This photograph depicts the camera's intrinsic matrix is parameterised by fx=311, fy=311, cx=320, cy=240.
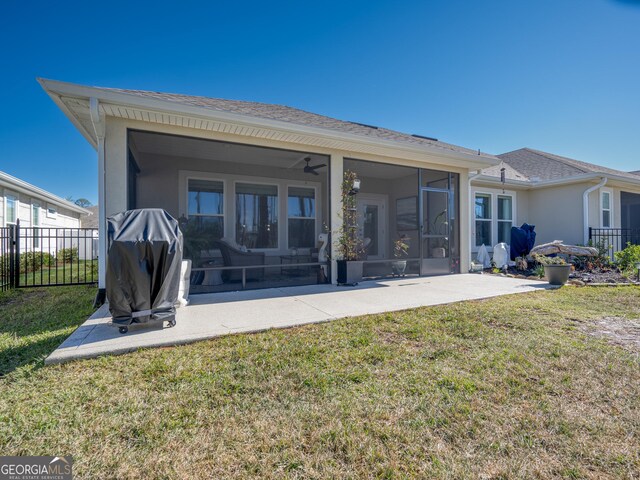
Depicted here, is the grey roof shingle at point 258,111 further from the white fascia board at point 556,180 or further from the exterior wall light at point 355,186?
the white fascia board at point 556,180

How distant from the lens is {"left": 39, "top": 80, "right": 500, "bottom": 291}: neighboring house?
4.90m

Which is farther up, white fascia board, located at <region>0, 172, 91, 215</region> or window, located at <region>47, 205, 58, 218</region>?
white fascia board, located at <region>0, 172, 91, 215</region>

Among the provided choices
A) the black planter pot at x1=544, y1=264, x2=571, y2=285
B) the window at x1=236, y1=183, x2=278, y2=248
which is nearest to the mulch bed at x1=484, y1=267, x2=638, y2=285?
the black planter pot at x1=544, y1=264, x2=571, y2=285

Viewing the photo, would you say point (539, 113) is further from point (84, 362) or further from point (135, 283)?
point (84, 362)

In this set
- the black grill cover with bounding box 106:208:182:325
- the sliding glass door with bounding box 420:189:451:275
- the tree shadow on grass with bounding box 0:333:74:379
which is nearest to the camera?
the tree shadow on grass with bounding box 0:333:74:379

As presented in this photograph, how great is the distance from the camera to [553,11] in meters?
6.85

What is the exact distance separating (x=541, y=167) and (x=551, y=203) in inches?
74.8

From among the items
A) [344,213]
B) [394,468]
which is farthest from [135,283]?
[344,213]

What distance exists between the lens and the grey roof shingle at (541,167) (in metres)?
10.9

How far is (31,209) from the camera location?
44.7 ft

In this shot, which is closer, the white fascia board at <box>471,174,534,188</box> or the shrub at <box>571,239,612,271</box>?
the shrub at <box>571,239,612,271</box>

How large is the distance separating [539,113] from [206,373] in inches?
516

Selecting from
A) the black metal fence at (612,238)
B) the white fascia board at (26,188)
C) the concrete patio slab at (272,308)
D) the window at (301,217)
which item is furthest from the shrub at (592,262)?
the white fascia board at (26,188)

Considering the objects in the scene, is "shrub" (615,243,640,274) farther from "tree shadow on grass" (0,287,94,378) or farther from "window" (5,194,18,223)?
"window" (5,194,18,223)
